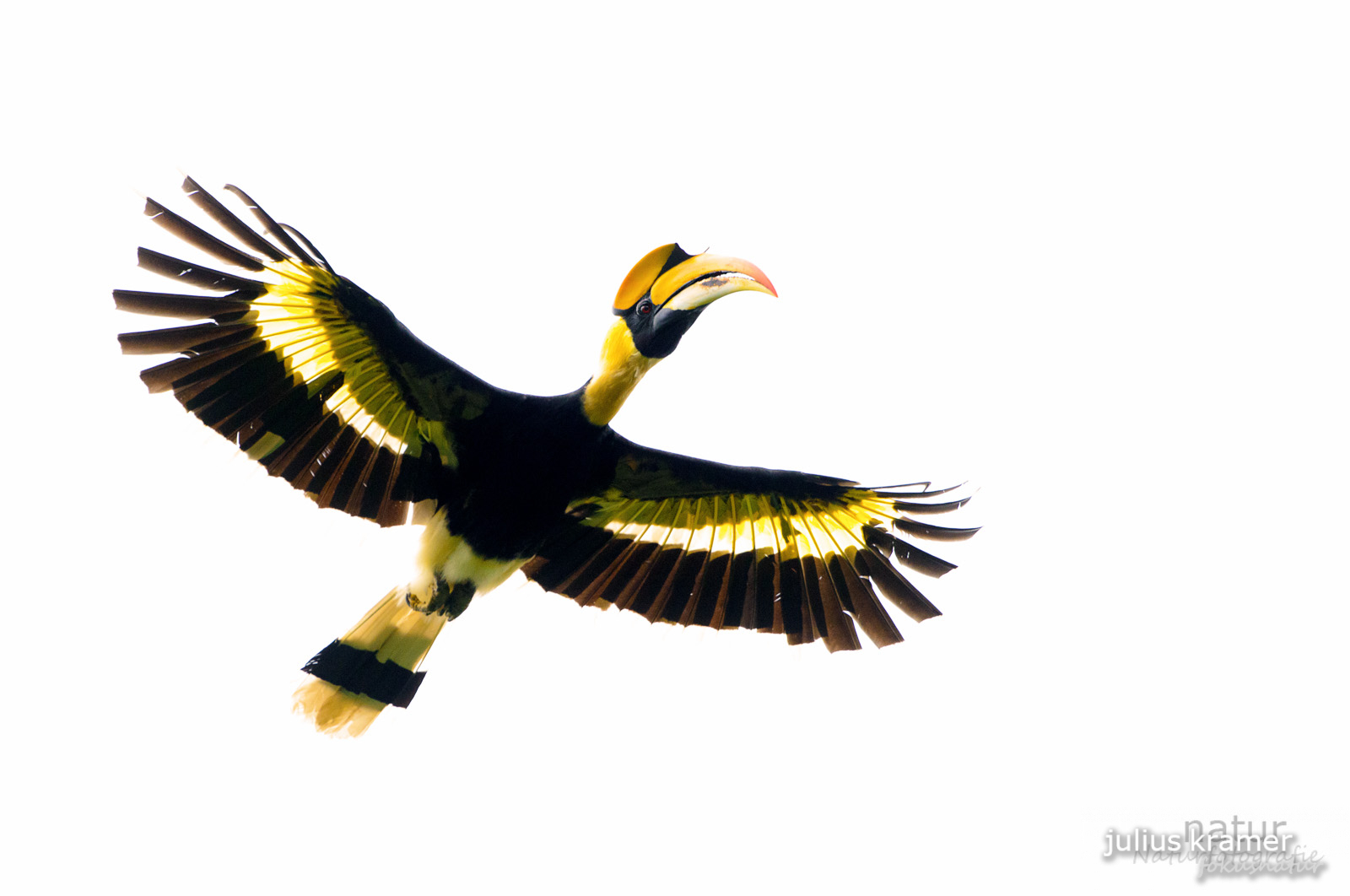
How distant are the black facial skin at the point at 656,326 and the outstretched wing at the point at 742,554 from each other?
720mm

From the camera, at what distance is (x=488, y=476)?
5.28 m

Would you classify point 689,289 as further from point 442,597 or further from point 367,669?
point 367,669

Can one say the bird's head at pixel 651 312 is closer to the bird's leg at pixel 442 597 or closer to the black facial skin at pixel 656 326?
the black facial skin at pixel 656 326

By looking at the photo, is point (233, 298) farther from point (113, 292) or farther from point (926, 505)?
point (926, 505)

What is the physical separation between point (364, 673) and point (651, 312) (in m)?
2.26

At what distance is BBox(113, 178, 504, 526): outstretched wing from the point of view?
15.3 ft

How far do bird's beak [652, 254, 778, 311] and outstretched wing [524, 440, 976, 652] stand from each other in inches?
36.7

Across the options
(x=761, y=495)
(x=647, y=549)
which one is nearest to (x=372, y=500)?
(x=647, y=549)

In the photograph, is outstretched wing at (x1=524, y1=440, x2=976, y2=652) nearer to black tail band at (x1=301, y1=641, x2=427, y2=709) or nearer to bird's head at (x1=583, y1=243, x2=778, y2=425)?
bird's head at (x1=583, y1=243, x2=778, y2=425)

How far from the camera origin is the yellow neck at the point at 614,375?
5141 mm

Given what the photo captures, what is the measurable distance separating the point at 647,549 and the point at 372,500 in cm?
142

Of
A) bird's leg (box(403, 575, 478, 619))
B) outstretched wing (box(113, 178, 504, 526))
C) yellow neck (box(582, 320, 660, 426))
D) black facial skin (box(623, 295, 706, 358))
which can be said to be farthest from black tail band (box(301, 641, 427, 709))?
black facial skin (box(623, 295, 706, 358))

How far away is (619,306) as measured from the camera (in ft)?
17.1

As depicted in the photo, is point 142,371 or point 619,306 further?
point 619,306
